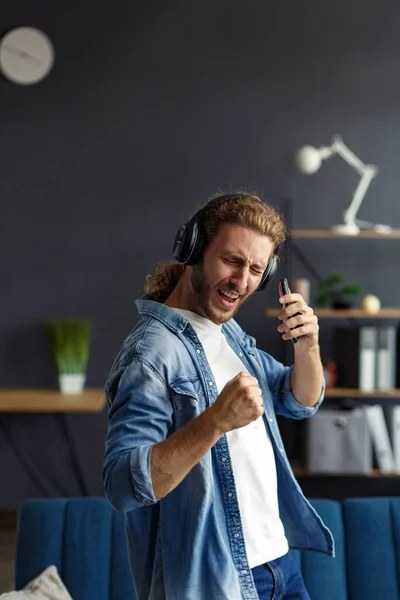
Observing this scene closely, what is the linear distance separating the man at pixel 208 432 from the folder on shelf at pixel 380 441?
275 cm

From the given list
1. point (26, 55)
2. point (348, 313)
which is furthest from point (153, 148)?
point (348, 313)

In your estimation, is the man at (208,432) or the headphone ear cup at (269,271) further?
the headphone ear cup at (269,271)

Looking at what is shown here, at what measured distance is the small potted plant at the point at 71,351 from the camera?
4457 mm

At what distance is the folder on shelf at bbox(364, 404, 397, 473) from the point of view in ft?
14.3

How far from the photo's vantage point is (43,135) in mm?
4691

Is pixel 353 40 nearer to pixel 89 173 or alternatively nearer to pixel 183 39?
pixel 183 39

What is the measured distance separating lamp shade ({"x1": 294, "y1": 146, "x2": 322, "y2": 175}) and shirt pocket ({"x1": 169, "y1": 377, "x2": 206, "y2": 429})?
3066 millimetres

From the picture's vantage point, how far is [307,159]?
14.3ft

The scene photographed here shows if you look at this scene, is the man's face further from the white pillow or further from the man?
the white pillow

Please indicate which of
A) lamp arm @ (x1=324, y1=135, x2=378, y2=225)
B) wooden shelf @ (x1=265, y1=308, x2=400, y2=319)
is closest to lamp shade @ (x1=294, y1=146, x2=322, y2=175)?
lamp arm @ (x1=324, y1=135, x2=378, y2=225)

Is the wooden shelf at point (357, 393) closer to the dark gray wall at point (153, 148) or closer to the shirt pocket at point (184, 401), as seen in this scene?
the dark gray wall at point (153, 148)

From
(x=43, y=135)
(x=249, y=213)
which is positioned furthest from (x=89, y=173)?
(x=249, y=213)

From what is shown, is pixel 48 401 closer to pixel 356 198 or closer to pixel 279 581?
pixel 356 198

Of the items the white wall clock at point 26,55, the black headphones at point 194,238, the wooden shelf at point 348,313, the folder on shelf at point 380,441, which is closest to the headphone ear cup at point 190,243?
the black headphones at point 194,238
